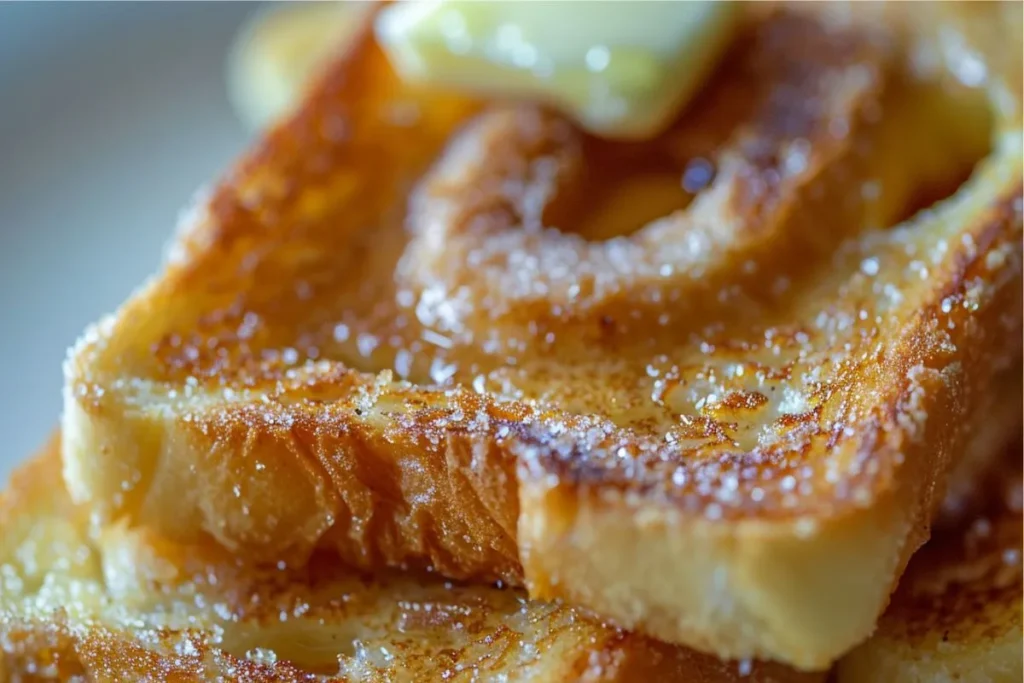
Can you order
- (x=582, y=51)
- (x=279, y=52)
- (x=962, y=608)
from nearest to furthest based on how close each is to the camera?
1. (x=962, y=608)
2. (x=582, y=51)
3. (x=279, y=52)

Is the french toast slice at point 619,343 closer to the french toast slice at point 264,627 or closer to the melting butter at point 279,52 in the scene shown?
the french toast slice at point 264,627

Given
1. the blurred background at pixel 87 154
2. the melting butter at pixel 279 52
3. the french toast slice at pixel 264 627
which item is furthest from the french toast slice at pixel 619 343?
the blurred background at pixel 87 154

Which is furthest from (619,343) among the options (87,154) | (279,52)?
(87,154)

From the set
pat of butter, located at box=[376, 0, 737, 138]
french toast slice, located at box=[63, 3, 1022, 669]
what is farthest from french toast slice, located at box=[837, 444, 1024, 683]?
pat of butter, located at box=[376, 0, 737, 138]

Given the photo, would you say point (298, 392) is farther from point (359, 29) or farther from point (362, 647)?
point (359, 29)

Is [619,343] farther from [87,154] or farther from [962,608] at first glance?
[87,154]

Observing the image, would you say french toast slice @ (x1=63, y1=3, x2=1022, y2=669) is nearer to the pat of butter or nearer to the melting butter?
the pat of butter

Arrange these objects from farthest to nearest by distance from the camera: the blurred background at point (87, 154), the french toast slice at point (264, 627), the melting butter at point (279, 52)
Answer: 1. the melting butter at point (279, 52)
2. the blurred background at point (87, 154)
3. the french toast slice at point (264, 627)
